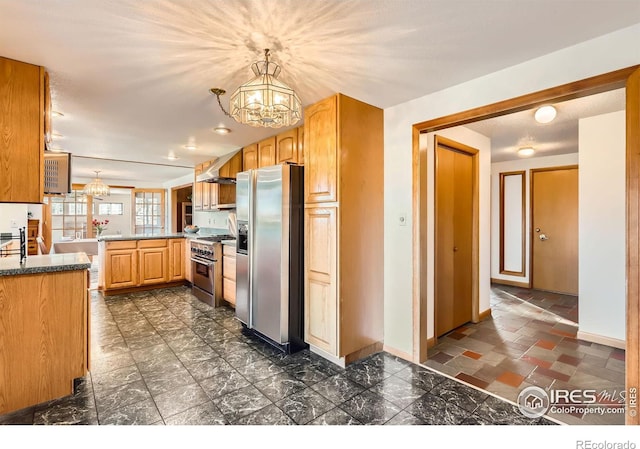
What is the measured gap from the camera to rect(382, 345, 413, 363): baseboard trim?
265 cm

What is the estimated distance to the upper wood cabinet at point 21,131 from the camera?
199 cm

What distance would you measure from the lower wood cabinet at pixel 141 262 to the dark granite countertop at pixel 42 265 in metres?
2.55

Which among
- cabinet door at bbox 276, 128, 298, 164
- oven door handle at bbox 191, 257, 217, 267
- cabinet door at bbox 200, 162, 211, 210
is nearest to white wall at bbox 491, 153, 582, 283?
cabinet door at bbox 276, 128, 298, 164

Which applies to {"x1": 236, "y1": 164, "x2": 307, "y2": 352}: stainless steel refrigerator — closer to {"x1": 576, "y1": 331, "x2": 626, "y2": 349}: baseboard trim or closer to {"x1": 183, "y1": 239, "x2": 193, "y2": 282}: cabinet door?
{"x1": 183, "y1": 239, "x2": 193, "y2": 282}: cabinet door

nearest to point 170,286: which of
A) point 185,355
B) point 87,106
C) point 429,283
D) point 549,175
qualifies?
point 185,355

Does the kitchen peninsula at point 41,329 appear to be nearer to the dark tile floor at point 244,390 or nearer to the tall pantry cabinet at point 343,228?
the dark tile floor at point 244,390

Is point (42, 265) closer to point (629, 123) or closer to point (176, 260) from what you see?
point (176, 260)

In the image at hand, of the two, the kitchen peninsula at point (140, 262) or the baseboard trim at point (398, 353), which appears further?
the kitchen peninsula at point (140, 262)

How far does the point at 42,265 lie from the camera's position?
2004 millimetres

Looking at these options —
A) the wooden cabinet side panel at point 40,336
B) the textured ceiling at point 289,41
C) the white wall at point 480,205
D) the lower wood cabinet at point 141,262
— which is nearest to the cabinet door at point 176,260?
the lower wood cabinet at point 141,262

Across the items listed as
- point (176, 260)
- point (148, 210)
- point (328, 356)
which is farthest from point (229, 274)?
point (148, 210)

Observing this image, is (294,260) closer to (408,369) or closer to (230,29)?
(408,369)

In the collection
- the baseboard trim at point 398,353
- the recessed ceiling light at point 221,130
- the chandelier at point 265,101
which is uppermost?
the recessed ceiling light at point 221,130

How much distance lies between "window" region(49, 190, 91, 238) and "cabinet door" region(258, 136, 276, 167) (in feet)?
23.1
